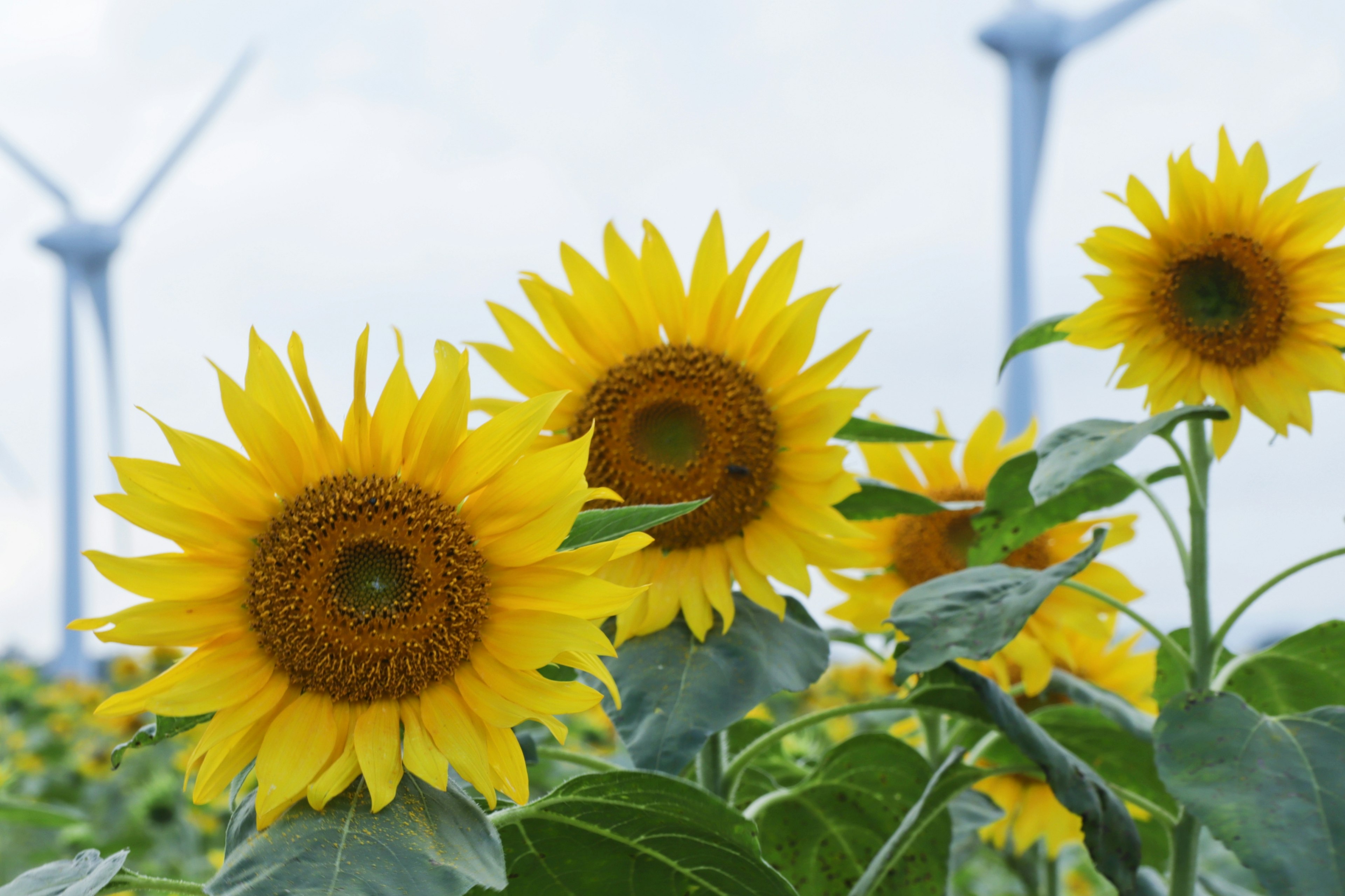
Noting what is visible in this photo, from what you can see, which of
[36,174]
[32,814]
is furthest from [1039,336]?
[36,174]

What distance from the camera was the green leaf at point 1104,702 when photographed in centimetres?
130

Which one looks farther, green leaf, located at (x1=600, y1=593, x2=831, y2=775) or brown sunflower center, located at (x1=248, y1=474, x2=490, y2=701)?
green leaf, located at (x1=600, y1=593, x2=831, y2=775)

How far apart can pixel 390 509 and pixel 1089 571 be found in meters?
1.05

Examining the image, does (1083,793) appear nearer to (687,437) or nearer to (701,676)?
(701,676)

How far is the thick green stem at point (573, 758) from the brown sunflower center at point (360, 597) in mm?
233

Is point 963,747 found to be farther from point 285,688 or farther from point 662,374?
point 285,688

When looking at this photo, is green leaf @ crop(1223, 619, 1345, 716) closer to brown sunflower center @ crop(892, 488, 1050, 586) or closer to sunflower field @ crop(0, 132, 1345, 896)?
sunflower field @ crop(0, 132, 1345, 896)

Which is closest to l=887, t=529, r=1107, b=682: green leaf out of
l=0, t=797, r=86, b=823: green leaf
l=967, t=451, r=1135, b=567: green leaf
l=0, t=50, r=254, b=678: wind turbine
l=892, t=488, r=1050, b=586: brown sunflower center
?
l=967, t=451, r=1135, b=567: green leaf

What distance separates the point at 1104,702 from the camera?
140 cm

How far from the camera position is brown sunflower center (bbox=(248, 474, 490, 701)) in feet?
2.93

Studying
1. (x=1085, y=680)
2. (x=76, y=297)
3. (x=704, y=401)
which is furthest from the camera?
(x=76, y=297)

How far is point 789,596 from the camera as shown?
1230mm

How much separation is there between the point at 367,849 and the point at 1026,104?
30.0ft

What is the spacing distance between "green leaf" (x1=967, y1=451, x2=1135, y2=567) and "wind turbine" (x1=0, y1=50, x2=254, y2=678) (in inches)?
384
